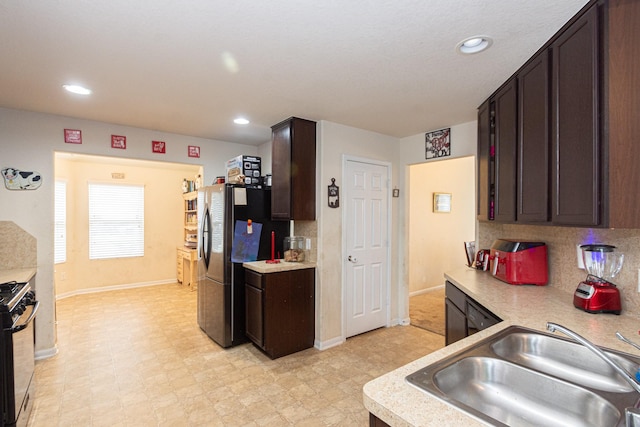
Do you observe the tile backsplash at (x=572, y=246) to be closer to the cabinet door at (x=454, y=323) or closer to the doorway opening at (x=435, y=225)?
the cabinet door at (x=454, y=323)

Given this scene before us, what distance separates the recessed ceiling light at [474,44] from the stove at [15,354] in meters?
3.12

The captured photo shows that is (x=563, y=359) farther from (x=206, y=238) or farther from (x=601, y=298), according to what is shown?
(x=206, y=238)

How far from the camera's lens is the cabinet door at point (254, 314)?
308 centimetres

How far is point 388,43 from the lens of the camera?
5.85ft

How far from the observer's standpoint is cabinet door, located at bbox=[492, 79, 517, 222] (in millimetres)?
2104

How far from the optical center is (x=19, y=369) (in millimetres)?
2000

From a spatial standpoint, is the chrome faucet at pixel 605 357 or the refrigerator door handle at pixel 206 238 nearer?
the chrome faucet at pixel 605 357

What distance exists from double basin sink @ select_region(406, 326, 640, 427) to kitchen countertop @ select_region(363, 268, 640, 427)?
0.04m

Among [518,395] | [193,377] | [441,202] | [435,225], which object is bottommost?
[193,377]

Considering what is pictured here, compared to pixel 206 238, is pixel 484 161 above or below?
above

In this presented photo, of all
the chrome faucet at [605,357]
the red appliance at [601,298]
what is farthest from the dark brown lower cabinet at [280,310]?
the chrome faucet at [605,357]

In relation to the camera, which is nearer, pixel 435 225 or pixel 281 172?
pixel 281 172

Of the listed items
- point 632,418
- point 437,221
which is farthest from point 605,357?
point 437,221

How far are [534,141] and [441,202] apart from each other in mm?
4052
